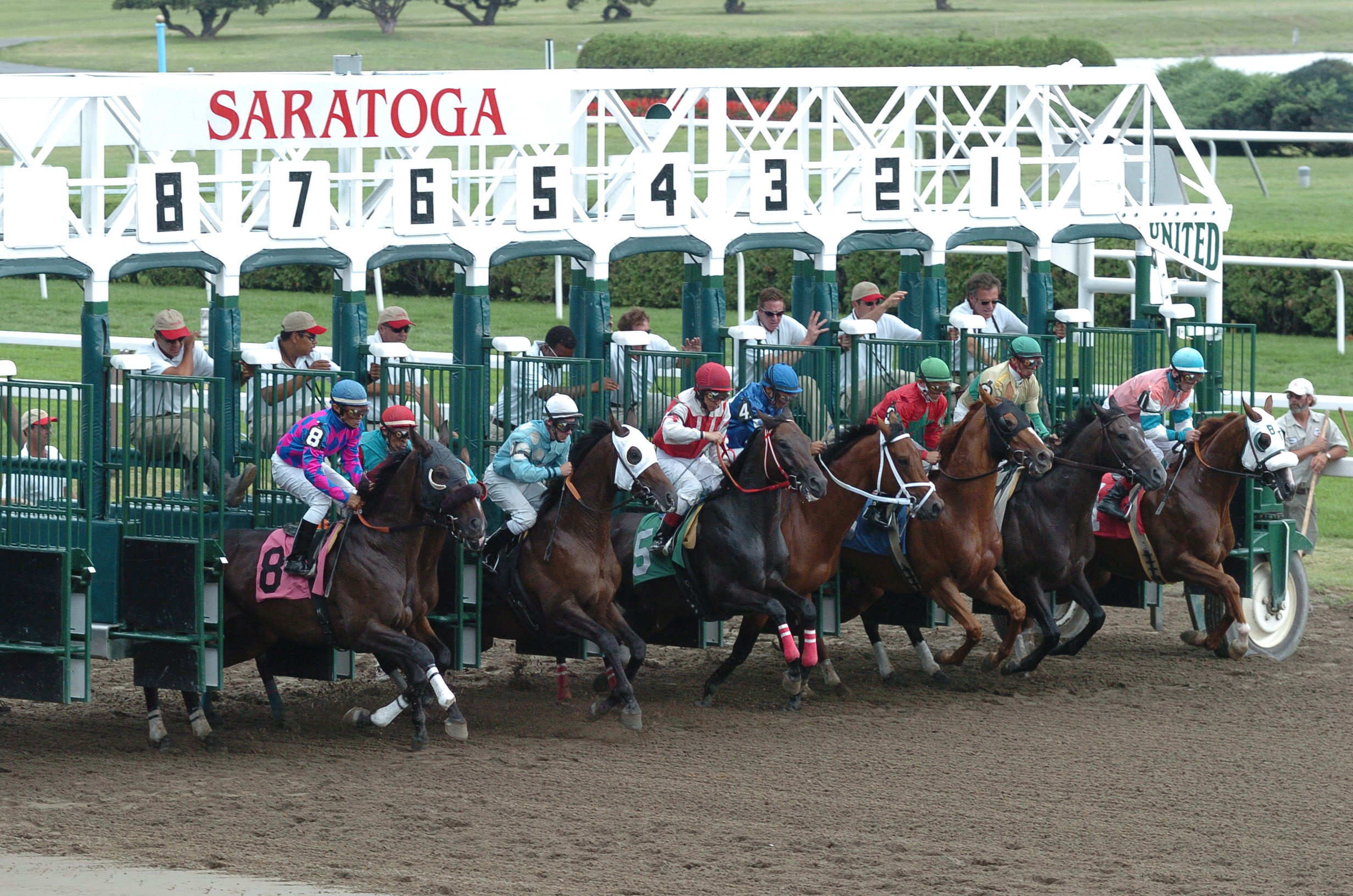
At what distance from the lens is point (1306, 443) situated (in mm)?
12500

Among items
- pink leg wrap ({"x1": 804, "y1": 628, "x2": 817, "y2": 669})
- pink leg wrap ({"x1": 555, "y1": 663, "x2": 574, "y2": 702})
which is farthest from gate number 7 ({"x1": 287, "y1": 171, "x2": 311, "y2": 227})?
pink leg wrap ({"x1": 804, "y1": 628, "x2": 817, "y2": 669})

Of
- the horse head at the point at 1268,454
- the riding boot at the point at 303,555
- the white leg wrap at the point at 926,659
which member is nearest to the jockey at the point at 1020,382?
the horse head at the point at 1268,454

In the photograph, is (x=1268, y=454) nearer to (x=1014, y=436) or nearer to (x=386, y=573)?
(x=1014, y=436)

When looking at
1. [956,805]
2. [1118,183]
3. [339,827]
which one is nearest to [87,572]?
[339,827]

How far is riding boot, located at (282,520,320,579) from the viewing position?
341 inches

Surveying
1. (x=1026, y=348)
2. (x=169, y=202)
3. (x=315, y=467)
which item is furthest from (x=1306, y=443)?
(x=169, y=202)

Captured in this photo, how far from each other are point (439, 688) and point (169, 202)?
2442mm

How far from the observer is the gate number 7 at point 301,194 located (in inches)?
376

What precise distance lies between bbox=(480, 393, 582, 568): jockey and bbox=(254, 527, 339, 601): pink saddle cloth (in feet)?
2.89

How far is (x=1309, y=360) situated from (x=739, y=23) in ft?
95.9

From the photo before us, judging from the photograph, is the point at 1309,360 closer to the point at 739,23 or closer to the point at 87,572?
the point at 87,572

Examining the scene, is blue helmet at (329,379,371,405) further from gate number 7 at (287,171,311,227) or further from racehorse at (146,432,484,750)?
gate number 7 at (287,171,311,227)

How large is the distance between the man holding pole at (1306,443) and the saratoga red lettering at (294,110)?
593 centimetres

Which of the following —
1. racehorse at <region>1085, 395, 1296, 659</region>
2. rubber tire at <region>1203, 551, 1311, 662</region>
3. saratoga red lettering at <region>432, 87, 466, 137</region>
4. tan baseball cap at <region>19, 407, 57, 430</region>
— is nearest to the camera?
tan baseball cap at <region>19, 407, 57, 430</region>
